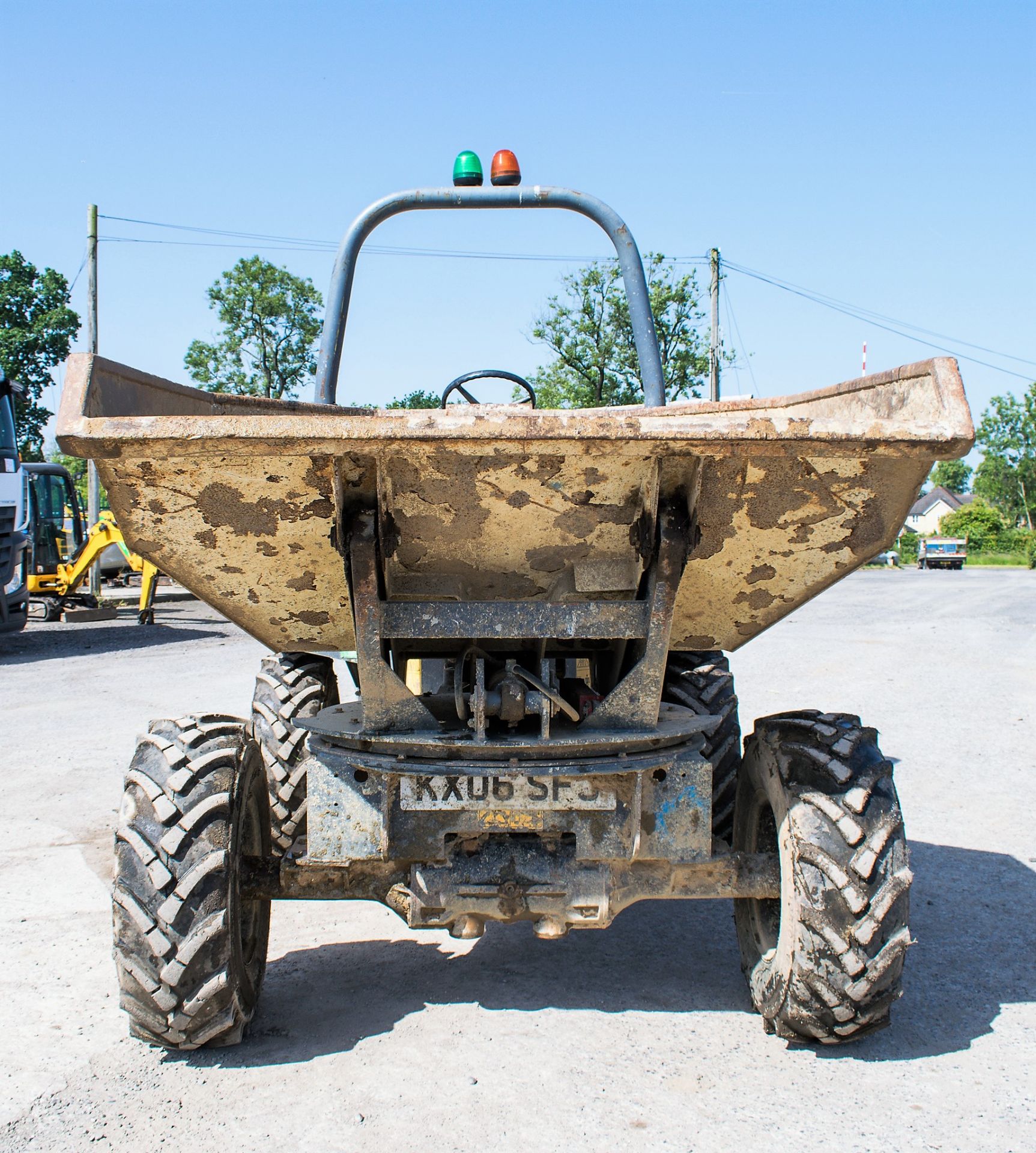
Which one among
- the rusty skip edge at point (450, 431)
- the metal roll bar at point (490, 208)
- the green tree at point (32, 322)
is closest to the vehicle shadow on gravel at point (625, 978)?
the rusty skip edge at point (450, 431)

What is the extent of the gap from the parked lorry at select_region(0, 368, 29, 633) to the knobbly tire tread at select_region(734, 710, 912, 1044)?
11.6 metres

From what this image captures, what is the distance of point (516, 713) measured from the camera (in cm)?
293

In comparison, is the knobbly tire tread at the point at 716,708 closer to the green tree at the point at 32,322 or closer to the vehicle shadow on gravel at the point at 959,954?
the vehicle shadow on gravel at the point at 959,954

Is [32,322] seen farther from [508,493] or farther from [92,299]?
[508,493]

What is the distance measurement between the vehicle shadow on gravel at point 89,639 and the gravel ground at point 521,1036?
312 inches

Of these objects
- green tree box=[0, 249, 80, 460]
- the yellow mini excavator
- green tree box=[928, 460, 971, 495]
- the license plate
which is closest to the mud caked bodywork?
the license plate

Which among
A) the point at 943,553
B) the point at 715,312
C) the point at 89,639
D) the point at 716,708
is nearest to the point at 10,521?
the point at 89,639

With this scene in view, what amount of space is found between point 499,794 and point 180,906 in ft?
2.82

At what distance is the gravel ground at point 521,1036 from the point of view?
8.21ft

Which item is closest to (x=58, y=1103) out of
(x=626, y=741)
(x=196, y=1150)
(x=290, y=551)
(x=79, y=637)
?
(x=196, y=1150)

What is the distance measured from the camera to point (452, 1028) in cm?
301

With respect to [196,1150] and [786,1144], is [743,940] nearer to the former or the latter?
[786,1144]

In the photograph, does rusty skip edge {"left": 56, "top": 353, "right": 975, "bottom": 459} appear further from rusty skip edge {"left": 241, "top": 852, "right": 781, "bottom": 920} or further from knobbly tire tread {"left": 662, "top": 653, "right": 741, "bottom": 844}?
knobbly tire tread {"left": 662, "top": 653, "right": 741, "bottom": 844}

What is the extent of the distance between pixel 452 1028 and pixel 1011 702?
279 inches
